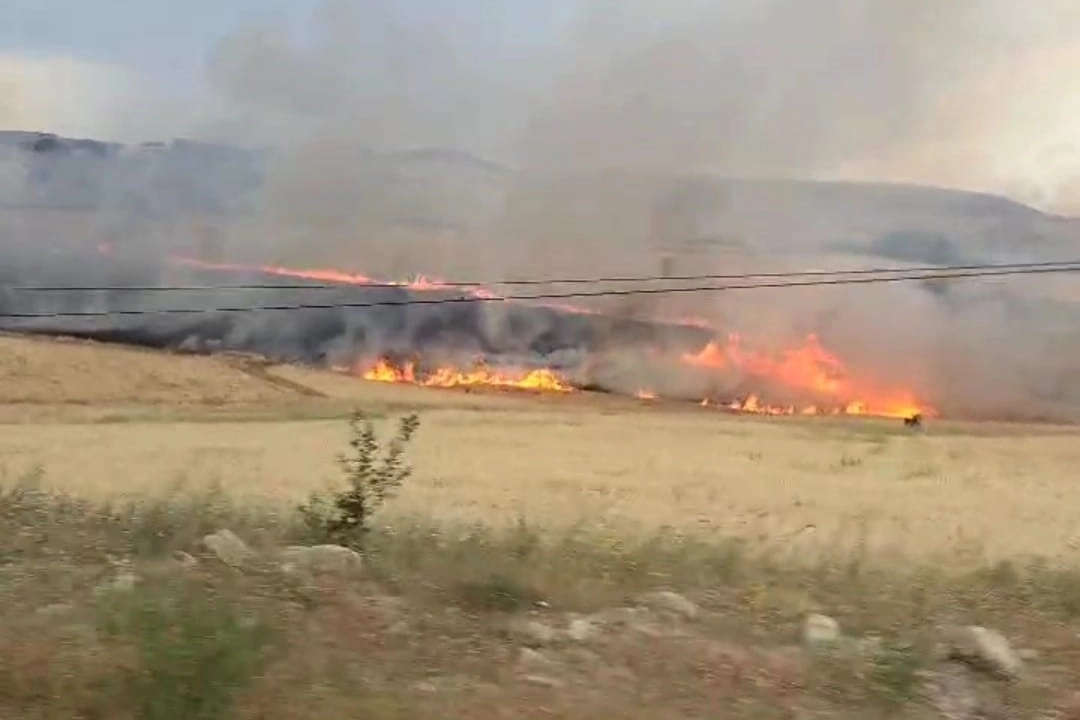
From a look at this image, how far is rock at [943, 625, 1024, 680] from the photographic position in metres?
8.16

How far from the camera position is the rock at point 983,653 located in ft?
26.8

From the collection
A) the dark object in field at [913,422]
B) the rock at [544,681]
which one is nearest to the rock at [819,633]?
the rock at [544,681]

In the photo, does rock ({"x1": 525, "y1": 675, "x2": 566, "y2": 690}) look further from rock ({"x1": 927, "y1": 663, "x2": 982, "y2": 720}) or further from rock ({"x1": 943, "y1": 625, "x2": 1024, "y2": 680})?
rock ({"x1": 943, "y1": 625, "x2": 1024, "y2": 680})

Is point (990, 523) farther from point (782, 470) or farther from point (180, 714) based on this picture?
point (180, 714)

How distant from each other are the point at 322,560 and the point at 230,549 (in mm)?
667

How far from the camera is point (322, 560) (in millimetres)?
9305

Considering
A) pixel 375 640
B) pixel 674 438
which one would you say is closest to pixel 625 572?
pixel 375 640

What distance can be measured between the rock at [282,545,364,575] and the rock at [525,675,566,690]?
2.10 meters

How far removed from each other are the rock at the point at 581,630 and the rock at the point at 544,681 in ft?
2.45

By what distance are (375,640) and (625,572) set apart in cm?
284

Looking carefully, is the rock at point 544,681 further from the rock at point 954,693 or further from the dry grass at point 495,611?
the rock at point 954,693

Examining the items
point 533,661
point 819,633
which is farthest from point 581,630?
point 819,633

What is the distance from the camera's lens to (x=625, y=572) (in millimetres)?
10195

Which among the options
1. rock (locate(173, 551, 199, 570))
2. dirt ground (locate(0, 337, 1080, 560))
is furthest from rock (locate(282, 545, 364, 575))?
dirt ground (locate(0, 337, 1080, 560))
